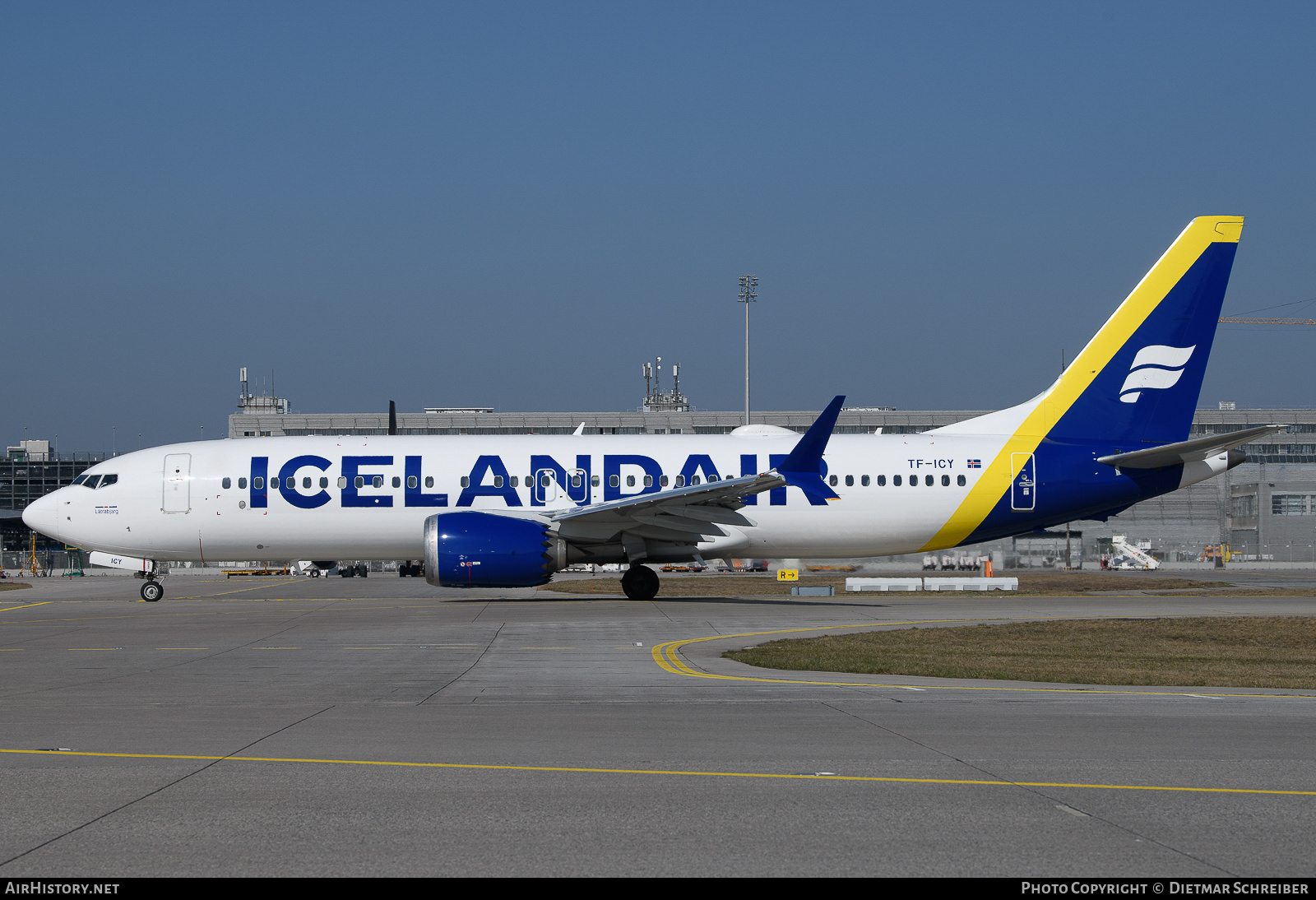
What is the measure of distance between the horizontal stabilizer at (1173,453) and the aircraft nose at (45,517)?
27.1 meters

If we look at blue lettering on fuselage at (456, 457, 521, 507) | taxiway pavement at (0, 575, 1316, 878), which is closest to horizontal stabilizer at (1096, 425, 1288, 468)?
blue lettering on fuselage at (456, 457, 521, 507)

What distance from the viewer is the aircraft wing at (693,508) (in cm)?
2677

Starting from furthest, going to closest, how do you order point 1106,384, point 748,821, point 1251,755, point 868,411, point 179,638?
point 868,411, point 1106,384, point 179,638, point 1251,755, point 748,821

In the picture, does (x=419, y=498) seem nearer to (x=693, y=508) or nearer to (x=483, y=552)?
(x=483, y=552)

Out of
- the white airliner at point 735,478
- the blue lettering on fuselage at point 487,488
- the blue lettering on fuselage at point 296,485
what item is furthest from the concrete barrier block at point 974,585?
the blue lettering on fuselage at point 296,485

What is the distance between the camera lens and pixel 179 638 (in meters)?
19.6

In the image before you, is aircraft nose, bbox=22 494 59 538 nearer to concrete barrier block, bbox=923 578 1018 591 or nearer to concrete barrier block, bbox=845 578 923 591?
concrete barrier block, bbox=845 578 923 591

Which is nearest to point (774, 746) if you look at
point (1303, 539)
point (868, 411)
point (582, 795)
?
point (582, 795)

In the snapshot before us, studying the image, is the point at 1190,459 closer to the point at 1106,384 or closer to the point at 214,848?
the point at 1106,384

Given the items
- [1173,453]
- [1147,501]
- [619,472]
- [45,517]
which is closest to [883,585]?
[1173,453]

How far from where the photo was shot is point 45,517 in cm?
2997

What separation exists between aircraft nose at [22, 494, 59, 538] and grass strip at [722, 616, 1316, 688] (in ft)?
68.8

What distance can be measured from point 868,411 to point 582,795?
93.4 meters

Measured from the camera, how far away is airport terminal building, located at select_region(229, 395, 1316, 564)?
7931cm
